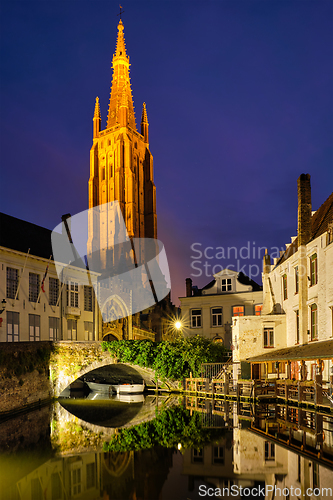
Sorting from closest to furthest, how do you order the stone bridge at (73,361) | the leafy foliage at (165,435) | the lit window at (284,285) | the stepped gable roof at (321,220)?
the leafy foliage at (165,435), the stepped gable roof at (321,220), the lit window at (284,285), the stone bridge at (73,361)

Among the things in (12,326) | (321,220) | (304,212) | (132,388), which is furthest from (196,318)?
(321,220)

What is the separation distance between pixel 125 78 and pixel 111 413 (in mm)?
76639

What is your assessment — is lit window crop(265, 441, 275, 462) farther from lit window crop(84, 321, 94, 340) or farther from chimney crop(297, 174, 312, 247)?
lit window crop(84, 321, 94, 340)

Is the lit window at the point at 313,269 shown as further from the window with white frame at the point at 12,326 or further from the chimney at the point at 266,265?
the window with white frame at the point at 12,326

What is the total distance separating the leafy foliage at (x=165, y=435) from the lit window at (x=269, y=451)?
228cm

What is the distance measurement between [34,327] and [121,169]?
48.2 m

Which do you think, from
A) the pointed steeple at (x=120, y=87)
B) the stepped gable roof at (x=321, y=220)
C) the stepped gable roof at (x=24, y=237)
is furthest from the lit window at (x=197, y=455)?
the pointed steeple at (x=120, y=87)

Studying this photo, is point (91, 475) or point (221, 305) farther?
point (221, 305)

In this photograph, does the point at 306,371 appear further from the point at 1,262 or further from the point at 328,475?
the point at 1,262

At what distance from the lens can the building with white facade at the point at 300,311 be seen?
25578 millimetres

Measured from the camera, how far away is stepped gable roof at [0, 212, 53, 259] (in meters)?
37.7

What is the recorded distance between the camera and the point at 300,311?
2923 centimetres

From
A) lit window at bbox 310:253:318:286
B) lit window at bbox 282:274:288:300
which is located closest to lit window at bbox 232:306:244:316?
lit window at bbox 282:274:288:300

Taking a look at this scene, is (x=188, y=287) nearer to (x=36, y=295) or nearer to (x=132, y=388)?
(x=132, y=388)
